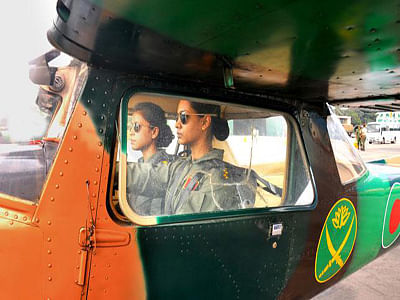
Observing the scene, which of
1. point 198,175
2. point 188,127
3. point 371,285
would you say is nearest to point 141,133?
point 188,127

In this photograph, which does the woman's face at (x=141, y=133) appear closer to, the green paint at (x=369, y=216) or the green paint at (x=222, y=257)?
the green paint at (x=222, y=257)

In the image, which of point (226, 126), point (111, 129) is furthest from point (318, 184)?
point (111, 129)

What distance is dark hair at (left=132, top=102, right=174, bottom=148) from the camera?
1.84 meters

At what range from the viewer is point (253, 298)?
2047 mm

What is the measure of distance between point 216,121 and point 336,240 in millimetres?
1371

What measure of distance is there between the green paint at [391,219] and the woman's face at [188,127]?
2.23 m

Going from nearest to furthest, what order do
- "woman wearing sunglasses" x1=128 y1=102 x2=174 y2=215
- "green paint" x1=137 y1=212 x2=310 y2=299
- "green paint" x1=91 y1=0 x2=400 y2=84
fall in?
"green paint" x1=91 y1=0 x2=400 y2=84 → "green paint" x1=137 y1=212 x2=310 y2=299 → "woman wearing sunglasses" x1=128 y1=102 x2=174 y2=215

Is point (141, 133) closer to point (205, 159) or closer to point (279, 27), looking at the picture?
point (205, 159)

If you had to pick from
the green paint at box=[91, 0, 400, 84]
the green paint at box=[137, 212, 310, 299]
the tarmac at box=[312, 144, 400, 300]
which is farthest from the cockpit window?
the tarmac at box=[312, 144, 400, 300]

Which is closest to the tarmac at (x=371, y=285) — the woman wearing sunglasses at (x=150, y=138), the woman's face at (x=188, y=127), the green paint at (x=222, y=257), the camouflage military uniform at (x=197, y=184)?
the green paint at (x=222, y=257)

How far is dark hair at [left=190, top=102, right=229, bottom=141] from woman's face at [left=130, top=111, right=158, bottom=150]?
1.07 ft

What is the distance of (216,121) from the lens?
212 centimetres

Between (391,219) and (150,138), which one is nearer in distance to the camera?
(150,138)

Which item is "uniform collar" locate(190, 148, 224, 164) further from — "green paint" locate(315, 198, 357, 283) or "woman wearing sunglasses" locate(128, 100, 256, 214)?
"green paint" locate(315, 198, 357, 283)
